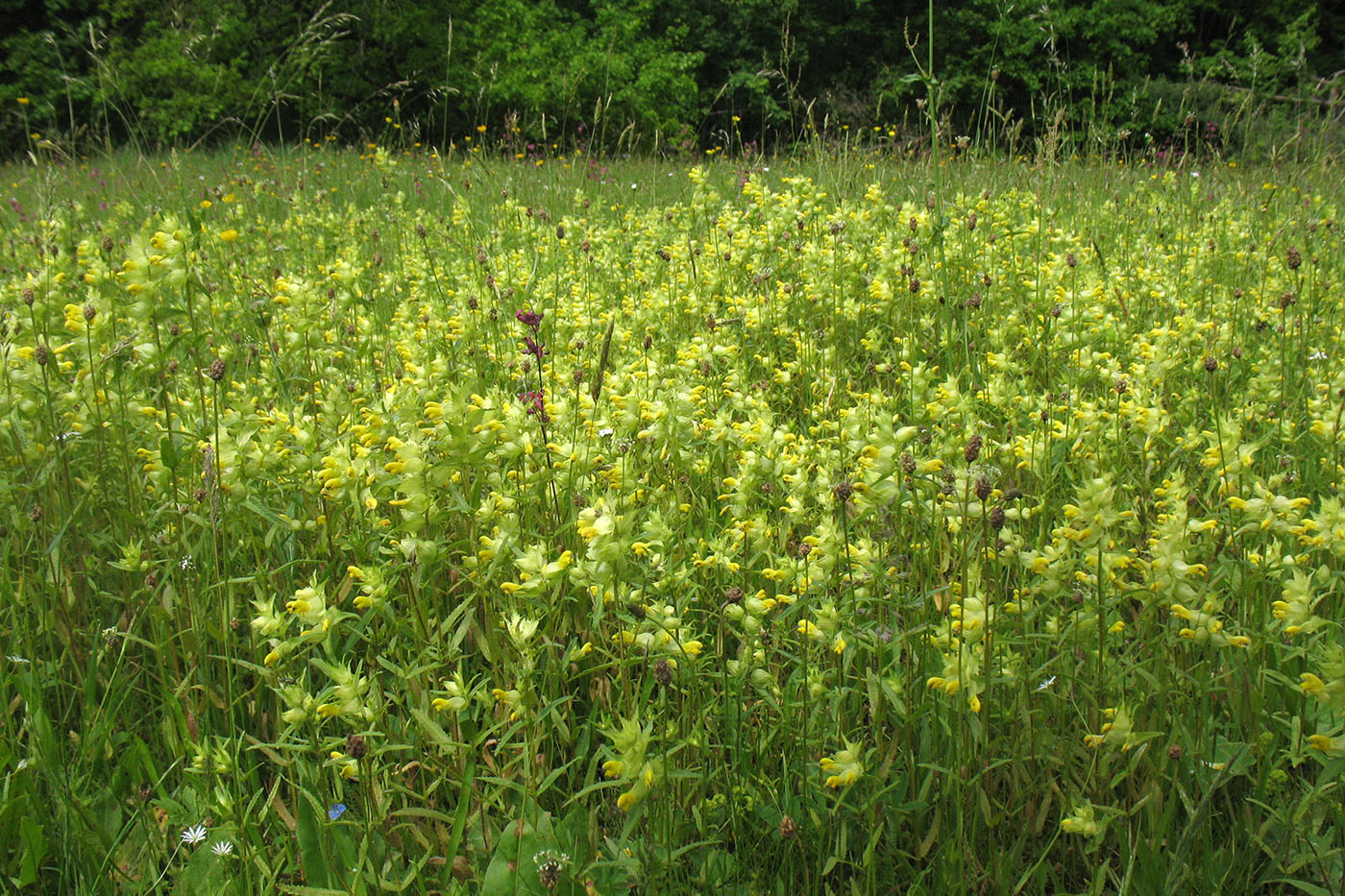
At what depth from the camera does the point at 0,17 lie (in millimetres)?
18219

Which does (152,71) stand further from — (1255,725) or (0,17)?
(1255,725)

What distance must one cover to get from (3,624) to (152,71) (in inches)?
613

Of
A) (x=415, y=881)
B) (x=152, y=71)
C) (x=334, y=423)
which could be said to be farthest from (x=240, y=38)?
(x=415, y=881)

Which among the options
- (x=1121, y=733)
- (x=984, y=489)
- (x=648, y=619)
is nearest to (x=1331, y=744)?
(x=1121, y=733)

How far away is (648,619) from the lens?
1413 millimetres

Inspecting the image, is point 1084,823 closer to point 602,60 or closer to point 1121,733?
point 1121,733

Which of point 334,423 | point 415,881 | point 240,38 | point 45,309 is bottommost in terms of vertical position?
point 415,881

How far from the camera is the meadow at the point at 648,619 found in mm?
1323

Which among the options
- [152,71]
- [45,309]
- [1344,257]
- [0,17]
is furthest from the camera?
[0,17]

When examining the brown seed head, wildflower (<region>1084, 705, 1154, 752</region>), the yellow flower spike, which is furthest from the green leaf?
the yellow flower spike

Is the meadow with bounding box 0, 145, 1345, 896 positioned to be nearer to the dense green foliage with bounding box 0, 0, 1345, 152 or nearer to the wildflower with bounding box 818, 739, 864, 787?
the wildflower with bounding box 818, 739, 864, 787

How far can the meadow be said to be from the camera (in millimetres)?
1323

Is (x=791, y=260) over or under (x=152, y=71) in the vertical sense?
under

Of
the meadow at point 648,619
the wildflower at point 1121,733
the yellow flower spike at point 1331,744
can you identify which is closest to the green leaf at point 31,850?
the meadow at point 648,619
